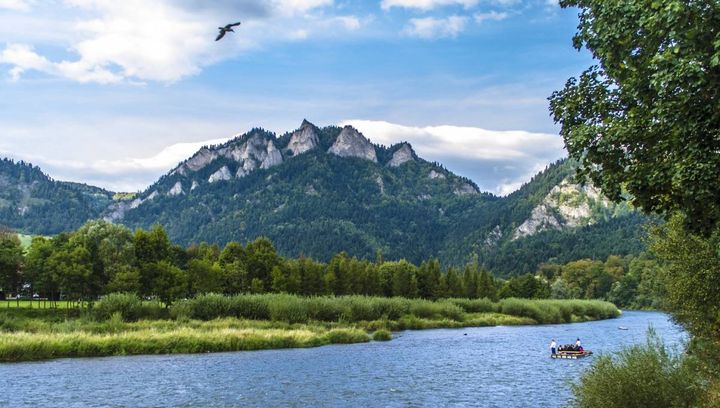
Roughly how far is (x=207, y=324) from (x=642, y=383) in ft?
247

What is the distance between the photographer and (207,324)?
92.7 meters

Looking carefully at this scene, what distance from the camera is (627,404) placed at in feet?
91.7

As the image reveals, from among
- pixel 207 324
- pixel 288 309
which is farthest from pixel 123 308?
pixel 288 309

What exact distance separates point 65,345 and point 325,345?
1441 inches

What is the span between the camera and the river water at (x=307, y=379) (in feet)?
155

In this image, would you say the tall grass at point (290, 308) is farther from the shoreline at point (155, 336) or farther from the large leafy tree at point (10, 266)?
the large leafy tree at point (10, 266)

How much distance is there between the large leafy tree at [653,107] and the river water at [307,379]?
16142mm

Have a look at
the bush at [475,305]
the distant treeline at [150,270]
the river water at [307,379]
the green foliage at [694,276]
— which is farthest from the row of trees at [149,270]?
the green foliage at [694,276]

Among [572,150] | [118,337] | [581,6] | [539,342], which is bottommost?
[539,342]

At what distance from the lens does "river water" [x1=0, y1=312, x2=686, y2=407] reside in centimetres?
4712

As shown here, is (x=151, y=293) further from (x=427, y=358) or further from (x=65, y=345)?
(x=427, y=358)

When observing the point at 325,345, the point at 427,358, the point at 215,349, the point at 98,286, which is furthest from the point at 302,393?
the point at 98,286

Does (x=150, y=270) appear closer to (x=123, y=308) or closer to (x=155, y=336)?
(x=123, y=308)

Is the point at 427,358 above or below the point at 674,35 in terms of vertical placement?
below
